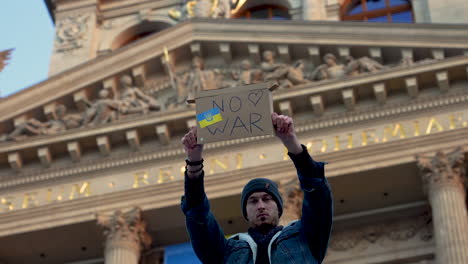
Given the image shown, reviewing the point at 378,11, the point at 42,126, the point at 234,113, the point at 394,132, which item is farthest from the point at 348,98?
the point at 234,113

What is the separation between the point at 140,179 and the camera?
18906 millimetres

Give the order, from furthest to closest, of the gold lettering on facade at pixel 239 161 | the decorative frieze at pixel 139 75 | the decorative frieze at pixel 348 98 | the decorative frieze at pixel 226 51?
the decorative frieze at pixel 139 75, the decorative frieze at pixel 226 51, the gold lettering on facade at pixel 239 161, the decorative frieze at pixel 348 98

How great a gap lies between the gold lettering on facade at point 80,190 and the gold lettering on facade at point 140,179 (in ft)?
3.38

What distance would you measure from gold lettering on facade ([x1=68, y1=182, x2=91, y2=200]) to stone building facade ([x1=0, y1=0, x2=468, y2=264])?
0.02 m

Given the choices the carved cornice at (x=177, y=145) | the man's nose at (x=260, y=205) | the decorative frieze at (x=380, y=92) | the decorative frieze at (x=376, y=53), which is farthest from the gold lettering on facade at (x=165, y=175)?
the man's nose at (x=260, y=205)

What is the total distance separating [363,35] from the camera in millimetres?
19172

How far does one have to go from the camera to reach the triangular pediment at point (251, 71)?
18328 millimetres

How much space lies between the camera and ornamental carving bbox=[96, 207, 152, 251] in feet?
59.2

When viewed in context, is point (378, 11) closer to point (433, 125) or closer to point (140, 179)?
point (433, 125)

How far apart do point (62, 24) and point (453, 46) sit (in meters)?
13.0

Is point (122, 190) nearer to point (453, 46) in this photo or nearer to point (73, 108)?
point (73, 108)

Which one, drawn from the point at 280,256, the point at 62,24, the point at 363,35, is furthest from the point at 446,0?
the point at 280,256

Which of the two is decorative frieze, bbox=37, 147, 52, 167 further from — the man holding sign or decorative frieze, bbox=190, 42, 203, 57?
the man holding sign

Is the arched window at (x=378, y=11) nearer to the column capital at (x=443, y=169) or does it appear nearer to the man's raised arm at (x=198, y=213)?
the column capital at (x=443, y=169)
